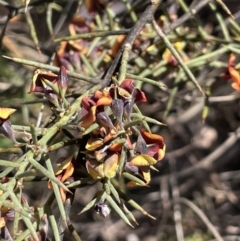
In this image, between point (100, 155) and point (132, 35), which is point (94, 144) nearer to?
point (100, 155)

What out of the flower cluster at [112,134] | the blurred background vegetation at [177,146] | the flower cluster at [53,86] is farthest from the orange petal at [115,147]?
the blurred background vegetation at [177,146]

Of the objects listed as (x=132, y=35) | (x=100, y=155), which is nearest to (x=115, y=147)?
(x=100, y=155)

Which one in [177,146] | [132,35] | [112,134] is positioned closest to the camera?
[112,134]

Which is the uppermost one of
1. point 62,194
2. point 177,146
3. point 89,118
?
point 89,118

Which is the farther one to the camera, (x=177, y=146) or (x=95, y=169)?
(x=177, y=146)

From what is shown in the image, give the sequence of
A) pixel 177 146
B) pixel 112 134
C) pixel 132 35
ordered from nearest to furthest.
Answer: pixel 112 134
pixel 132 35
pixel 177 146

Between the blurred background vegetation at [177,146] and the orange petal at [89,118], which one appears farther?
the blurred background vegetation at [177,146]

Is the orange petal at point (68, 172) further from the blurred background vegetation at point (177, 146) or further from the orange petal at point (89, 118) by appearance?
the blurred background vegetation at point (177, 146)

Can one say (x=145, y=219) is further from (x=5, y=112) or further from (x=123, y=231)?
(x=5, y=112)

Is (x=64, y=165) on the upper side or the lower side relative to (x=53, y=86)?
lower
